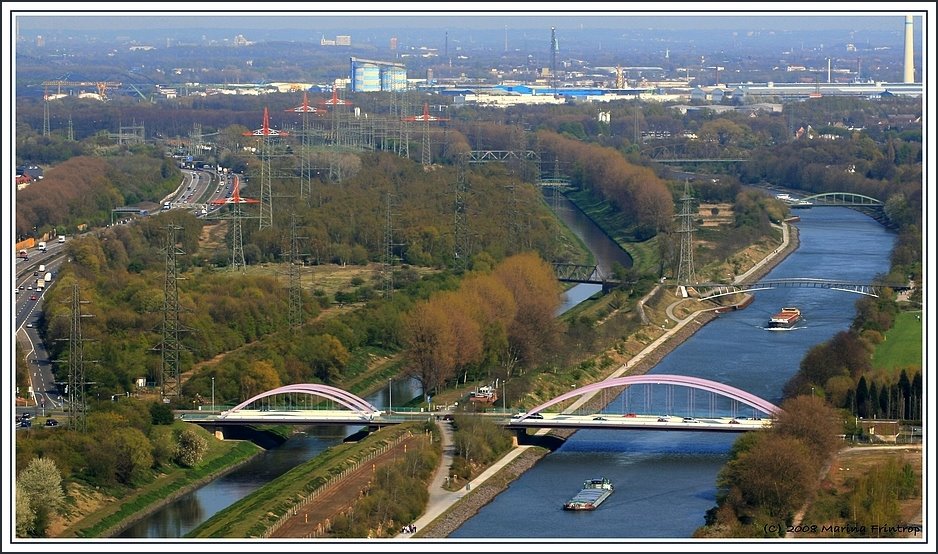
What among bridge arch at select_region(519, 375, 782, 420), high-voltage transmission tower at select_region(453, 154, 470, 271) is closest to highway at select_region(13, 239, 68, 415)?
bridge arch at select_region(519, 375, 782, 420)

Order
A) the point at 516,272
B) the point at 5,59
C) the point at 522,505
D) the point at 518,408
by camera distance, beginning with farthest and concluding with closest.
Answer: the point at 516,272 → the point at 518,408 → the point at 522,505 → the point at 5,59

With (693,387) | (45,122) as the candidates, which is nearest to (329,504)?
(693,387)

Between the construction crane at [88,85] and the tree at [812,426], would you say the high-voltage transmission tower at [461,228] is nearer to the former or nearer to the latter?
the tree at [812,426]

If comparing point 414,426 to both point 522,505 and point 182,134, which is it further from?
point 182,134

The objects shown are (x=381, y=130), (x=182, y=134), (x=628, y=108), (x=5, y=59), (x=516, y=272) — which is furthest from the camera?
(x=628, y=108)

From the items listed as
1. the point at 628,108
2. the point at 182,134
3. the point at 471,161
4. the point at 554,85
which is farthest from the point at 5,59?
the point at 554,85

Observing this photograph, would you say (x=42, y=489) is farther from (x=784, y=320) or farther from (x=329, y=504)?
(x=784, y=320)
